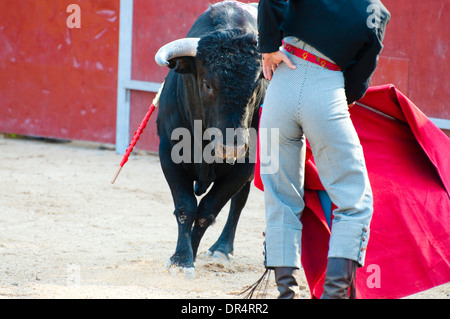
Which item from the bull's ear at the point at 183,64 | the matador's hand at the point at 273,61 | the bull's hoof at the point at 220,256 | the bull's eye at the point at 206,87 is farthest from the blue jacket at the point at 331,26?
the bull's hoof at the point at 220,256

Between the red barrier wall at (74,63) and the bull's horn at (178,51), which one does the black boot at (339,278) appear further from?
the red barrier wall at (74,63)

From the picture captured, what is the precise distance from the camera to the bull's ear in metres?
3.91

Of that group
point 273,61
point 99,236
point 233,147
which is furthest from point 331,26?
point 99,236

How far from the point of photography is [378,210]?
3145 mm

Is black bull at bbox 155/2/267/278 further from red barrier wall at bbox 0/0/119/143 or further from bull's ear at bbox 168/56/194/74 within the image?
red barrier wall at bbox 0/0/119/143

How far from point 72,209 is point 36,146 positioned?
293cm

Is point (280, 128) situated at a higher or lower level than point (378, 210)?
higher

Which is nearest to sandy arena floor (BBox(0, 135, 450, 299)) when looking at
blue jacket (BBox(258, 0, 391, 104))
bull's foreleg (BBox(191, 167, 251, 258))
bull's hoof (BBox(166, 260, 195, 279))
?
bull's hoof (BBox(166, 260, 195, 279))

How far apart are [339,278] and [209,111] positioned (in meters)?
1.51

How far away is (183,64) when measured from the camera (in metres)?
3.93

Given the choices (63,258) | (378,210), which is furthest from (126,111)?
(378,210)
